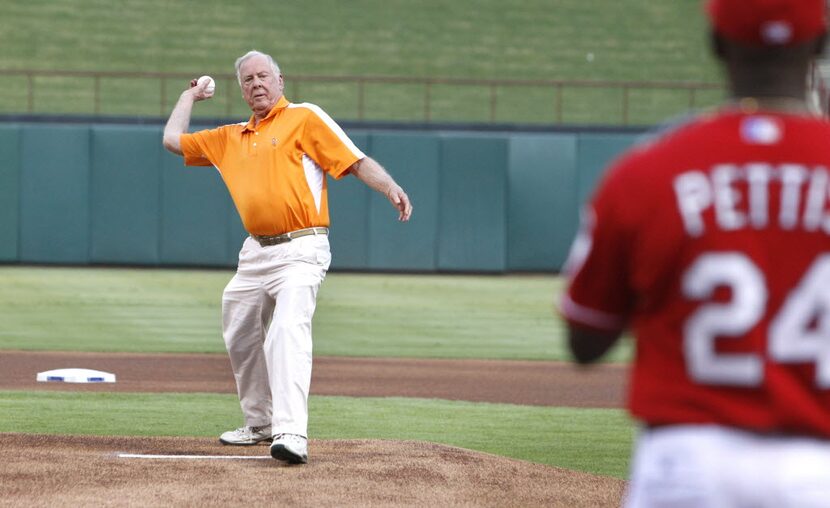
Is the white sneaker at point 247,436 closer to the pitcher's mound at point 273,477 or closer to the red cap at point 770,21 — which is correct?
the pitcher's mound at point 273,477

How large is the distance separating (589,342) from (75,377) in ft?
27.2

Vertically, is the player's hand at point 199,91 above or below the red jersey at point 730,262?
above

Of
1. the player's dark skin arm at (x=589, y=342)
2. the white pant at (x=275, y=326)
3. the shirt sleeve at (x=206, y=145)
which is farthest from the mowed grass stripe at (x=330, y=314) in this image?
the player's dark skin arm at (x=589, y=342)

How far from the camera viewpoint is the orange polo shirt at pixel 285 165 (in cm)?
670

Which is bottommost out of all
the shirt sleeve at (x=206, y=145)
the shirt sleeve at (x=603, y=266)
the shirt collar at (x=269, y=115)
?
the shirt sleeve at (x=603, y=266)

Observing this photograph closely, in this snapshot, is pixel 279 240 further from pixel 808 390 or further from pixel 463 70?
pixel 463 70

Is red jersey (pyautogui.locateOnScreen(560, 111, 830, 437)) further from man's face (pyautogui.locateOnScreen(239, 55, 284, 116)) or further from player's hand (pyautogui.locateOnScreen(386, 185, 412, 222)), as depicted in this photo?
man's face (pyautogui.locateOnScreen(239, 55, 284, 116))

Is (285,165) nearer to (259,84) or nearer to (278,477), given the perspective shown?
(259,84)

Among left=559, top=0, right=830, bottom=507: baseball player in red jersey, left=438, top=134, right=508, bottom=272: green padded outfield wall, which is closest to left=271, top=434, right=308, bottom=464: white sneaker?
left=559, top=0, right=830, bottom=507: baseball player in red jersey

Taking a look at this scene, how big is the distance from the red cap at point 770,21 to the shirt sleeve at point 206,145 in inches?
189

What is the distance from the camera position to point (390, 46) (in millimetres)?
32875

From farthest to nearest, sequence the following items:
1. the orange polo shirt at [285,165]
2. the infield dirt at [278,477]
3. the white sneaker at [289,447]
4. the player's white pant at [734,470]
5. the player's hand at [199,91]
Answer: the player's hand at [199,91] → the orange polo shirt at [285,165] → the white sneaker at [289,447] → the infield dirt at [278,477] → the player's white pant at [734,470]

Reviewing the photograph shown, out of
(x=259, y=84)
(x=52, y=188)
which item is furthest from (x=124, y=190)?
(x=259, y=84)

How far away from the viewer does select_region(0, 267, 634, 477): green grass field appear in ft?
27.1
